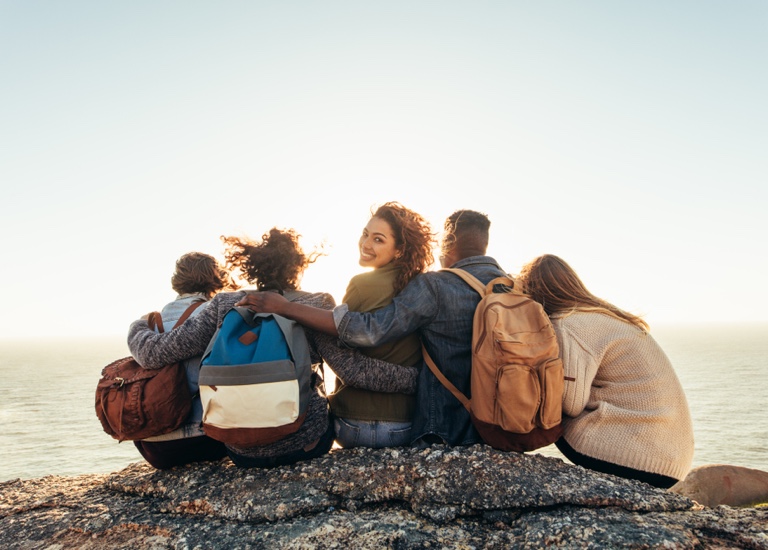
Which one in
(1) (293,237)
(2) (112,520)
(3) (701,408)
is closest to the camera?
(2) (112,520)

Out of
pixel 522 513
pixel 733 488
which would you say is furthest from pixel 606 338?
pixel 733 488

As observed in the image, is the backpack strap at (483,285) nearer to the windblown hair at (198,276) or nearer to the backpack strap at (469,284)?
the backpack strap at (469,284)

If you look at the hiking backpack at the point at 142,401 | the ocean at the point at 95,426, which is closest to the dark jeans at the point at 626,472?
the hiking backpack at the point at 142,401

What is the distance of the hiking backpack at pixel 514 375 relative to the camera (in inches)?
126

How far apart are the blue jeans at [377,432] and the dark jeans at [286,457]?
15 centimetres

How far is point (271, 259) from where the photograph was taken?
365cm

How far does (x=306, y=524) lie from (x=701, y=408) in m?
55.3

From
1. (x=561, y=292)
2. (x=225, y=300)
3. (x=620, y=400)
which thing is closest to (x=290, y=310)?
(x=225, y=300)

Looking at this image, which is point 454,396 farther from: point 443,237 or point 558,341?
point 443,237

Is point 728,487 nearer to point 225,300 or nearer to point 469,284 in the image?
point 469,284

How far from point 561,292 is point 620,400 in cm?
81

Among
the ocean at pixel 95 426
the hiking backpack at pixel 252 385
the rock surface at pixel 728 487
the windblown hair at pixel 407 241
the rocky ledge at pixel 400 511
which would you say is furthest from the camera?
the ocean at pixel 95 426

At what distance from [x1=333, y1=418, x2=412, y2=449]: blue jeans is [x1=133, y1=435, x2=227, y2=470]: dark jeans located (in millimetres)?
1053

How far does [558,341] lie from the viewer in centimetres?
348
